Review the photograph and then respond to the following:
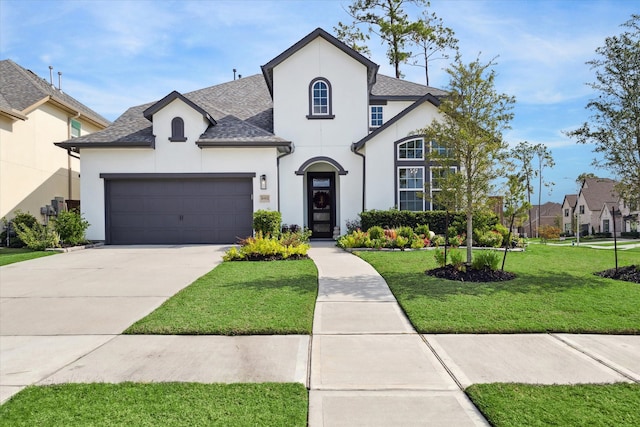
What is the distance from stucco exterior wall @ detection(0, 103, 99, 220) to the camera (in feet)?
50.1

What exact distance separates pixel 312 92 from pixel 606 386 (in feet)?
47.7

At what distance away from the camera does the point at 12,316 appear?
217 inches

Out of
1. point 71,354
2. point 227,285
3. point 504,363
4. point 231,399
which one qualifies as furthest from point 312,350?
point 227,285

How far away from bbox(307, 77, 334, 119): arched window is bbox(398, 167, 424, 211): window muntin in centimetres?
383

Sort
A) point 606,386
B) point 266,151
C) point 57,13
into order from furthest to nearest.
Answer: point 266,151
point 57,13
point 606,386

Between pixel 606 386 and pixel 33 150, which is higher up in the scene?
pixel 33 150

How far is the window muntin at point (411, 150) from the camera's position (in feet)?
49.6

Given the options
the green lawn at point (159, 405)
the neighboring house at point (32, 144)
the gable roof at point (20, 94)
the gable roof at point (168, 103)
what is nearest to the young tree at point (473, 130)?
the green lawn at point (159, 405)

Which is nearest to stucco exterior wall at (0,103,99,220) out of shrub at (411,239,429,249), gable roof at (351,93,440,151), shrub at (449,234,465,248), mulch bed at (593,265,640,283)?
gable roof at (351,93,440,151)

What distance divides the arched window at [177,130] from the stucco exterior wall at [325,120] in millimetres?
3702

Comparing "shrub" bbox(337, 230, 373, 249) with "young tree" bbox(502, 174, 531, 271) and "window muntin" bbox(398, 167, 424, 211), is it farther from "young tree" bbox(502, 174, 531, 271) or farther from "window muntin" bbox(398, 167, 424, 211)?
"young tree" bbox(502, 174, 531, 271)

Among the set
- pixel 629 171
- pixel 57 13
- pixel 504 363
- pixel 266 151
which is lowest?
pixel 504 363

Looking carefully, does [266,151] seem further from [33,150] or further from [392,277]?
[33,150]

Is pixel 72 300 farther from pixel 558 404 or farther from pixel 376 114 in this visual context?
pixel 376 114
